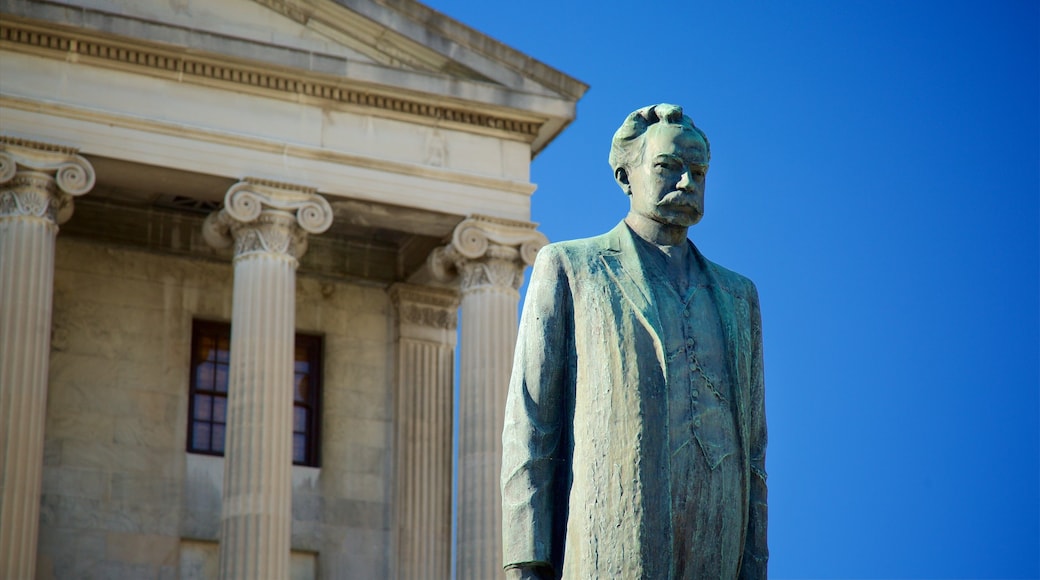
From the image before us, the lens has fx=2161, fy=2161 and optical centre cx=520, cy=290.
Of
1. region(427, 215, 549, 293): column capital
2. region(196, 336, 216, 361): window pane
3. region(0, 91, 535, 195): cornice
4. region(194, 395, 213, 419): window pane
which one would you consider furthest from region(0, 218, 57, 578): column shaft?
region(427, 215, 549, 293): column capital

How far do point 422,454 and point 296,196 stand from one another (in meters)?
5.25

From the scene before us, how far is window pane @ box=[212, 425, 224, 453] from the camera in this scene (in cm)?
3538

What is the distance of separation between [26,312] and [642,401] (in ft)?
79.7

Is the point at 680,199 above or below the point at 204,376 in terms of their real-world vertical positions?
below

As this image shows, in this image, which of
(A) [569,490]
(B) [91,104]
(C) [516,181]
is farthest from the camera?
(C) [516,181]

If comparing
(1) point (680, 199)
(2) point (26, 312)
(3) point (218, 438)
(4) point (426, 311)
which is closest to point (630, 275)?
(1) point (680, 199)

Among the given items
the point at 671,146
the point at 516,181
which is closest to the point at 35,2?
the point at 516,181

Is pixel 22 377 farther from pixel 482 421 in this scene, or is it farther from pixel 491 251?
pixel 491 251

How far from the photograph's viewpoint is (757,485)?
8398mm

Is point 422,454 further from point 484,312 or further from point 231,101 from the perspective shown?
point 231,101

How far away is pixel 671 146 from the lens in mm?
8570

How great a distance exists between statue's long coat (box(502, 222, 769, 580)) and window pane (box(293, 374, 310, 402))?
2834 centimetres

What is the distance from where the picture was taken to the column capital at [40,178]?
31.8m

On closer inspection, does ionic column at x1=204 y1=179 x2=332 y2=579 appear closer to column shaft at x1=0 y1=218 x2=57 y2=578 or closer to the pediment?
the pediment
